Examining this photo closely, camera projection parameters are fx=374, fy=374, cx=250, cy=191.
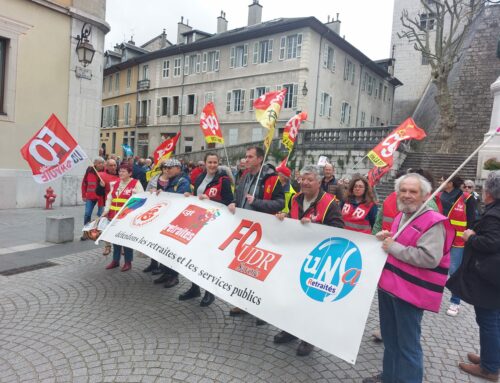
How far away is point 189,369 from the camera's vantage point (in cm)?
333

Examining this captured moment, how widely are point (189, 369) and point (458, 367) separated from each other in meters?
2.62

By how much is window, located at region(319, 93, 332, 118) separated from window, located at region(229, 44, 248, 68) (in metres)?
7.40

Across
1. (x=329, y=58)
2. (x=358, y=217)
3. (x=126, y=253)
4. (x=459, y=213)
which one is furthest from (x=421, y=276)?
(x=329, y=58)

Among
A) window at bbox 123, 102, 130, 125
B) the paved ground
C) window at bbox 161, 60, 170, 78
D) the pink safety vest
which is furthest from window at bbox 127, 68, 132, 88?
the pink safety vest

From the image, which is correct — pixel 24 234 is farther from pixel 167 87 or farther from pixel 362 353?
pixel 167 87

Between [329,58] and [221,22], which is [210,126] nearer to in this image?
[329,58]

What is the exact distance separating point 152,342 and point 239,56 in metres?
31.8

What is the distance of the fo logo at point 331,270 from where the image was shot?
303 centimetres

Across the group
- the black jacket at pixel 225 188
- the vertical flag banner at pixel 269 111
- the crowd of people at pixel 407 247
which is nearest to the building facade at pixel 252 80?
the vertical flag banner at pixel 269 111

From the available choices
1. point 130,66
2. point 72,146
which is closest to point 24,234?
point 72,146

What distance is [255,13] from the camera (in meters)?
35.2

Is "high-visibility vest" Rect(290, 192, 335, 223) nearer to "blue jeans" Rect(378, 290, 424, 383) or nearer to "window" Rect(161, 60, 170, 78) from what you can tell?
"blue jeans" Rect(378, 290, 424, 383)

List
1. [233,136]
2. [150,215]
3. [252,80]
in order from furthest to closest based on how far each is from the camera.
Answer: [233,136]
[252,80]
[150,215]

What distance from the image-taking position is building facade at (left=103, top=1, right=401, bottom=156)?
1144 inches
